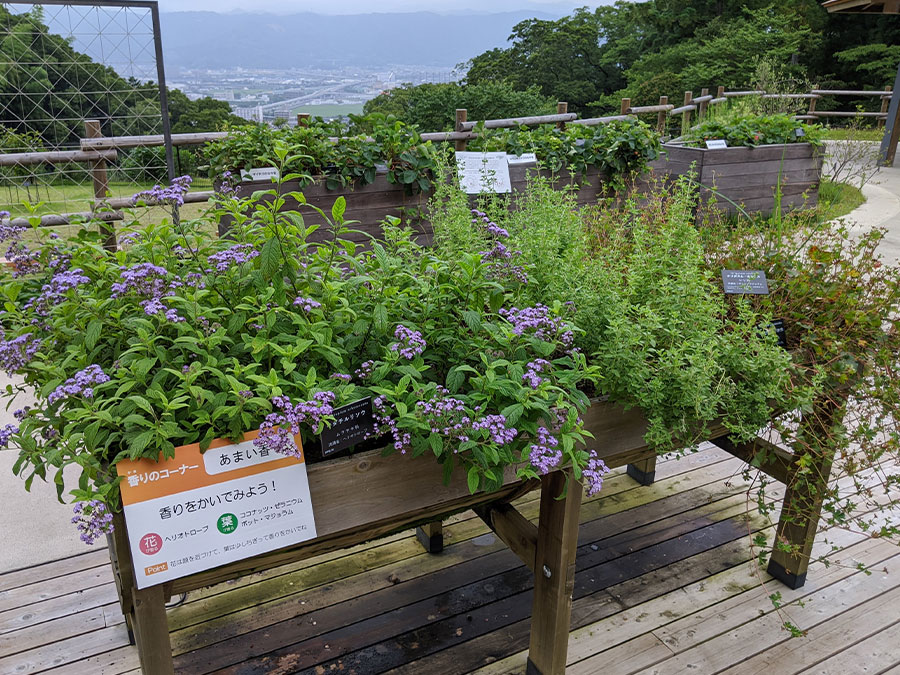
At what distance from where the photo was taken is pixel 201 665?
1888 millimetres

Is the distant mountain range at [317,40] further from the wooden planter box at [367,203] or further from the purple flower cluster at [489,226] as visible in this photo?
the purple flower cluster at [489,226]

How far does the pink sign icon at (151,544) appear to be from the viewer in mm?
1188

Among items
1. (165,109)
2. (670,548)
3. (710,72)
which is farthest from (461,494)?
(710,72)

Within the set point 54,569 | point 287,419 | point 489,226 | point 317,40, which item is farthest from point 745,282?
point 317,40

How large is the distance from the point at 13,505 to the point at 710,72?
21.7 meters

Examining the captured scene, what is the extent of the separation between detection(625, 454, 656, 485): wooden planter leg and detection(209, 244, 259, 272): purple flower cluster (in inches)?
75.5

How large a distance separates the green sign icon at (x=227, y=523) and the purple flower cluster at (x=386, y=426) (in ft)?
A: 1.02

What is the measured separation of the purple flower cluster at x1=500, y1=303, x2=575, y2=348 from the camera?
4.75ft

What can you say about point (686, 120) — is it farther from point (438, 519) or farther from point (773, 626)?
point (438, 519)

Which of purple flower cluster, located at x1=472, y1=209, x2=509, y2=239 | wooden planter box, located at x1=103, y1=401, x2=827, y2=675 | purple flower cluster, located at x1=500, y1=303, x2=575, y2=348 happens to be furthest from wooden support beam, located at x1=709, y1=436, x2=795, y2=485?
purple flower cluster, located at x1=472, y1=209, x2=509, y2=239

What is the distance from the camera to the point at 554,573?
1727 millimetres

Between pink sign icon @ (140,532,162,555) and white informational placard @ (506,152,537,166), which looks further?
white informational placard @ (506,152,537,166)

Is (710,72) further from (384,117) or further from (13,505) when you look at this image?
(13,505)

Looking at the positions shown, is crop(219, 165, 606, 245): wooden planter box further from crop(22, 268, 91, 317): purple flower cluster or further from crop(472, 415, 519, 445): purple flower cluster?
crop(472, 415, 519, 445): purple flower cluster
